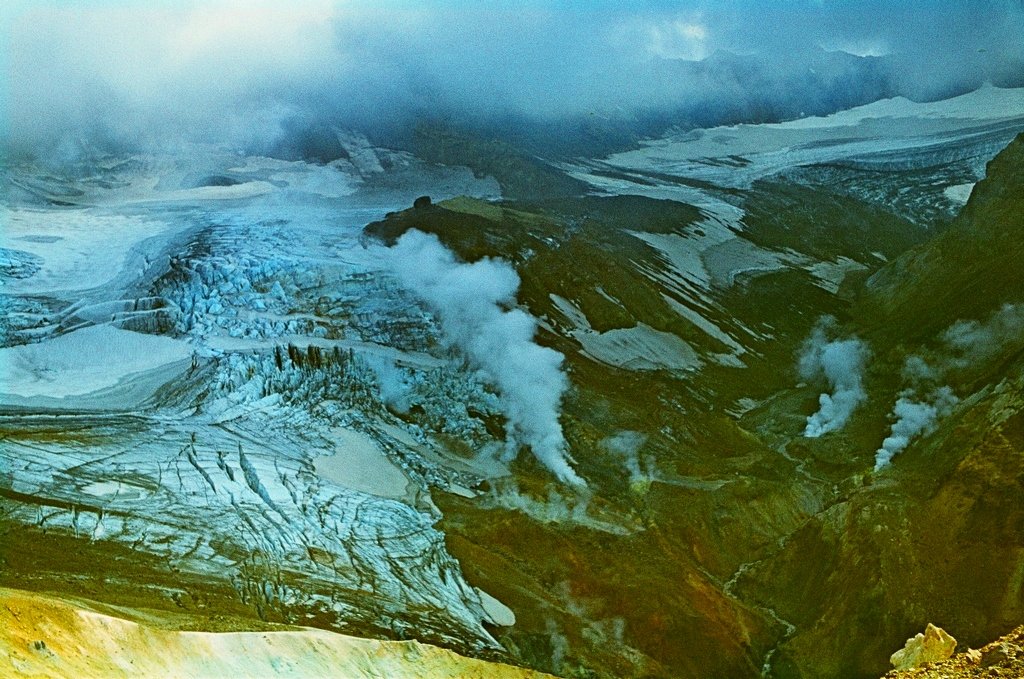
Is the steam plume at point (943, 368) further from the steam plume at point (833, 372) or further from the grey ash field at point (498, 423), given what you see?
the steam plume at point (833, 372)

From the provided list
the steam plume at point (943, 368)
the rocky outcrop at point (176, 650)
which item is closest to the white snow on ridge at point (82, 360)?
the rocky outcrop at point (176, 650)

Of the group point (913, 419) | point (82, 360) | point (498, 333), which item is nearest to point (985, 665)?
point (913, 419)

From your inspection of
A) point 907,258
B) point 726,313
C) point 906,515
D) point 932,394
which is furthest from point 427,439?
point 907,258

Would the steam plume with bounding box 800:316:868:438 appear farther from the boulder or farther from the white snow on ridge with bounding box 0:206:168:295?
the white snow on ridge with bounding box 0:206:168:295

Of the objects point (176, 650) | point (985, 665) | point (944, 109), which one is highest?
point (944, 109)

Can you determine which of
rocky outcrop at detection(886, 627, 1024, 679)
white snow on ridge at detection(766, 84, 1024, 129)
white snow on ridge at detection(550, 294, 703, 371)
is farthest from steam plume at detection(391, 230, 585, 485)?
white snow on ridge at detection(766, 84, 1024, 129)

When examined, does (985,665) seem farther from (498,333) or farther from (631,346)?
(631,346)
